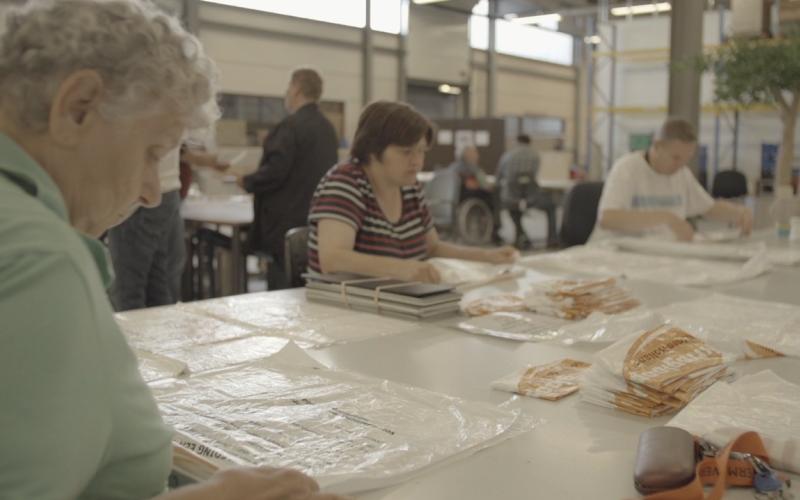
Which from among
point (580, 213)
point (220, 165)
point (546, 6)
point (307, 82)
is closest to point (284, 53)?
point (546, 6)

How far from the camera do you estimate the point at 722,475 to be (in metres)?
0.83

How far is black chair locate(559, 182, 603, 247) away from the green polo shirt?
335 centimetres

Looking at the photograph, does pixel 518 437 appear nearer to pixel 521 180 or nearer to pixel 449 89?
pixel 521 180

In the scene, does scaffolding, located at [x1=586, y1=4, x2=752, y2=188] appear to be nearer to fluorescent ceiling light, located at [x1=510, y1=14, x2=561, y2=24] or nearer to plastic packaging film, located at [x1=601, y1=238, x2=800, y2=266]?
fluorescent ceiling light, located at [x1=510, y1=14, x2=561, y2=24]

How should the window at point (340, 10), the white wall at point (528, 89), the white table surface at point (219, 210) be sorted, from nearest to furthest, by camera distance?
the white table surface at point (219, 210) < the window at point (340, 10) < the white wall at point (528, 89)

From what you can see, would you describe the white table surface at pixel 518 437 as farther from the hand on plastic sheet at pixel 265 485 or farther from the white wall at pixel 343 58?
the white wall at pixel 343 58

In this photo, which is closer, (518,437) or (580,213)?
(518,437)

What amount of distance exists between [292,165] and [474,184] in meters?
5.04

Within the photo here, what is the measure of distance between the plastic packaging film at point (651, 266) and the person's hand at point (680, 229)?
0.46 metres

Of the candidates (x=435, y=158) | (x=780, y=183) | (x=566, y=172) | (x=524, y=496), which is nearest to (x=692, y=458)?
(x=524, y=496)

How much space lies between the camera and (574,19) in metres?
15.4

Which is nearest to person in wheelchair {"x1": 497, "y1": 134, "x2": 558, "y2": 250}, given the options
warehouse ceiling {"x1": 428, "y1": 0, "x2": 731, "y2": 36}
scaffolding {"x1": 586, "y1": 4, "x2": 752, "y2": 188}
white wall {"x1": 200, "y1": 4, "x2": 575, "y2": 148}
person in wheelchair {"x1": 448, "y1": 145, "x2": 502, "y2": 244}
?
person in wheelchair {"x1": 448, "y1": 145, "x2": 502, "y2": 244}

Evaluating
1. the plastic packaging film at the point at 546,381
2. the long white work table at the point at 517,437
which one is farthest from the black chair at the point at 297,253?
the plastic packaging film at the point at 546,381

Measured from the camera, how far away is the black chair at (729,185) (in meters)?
7.27
